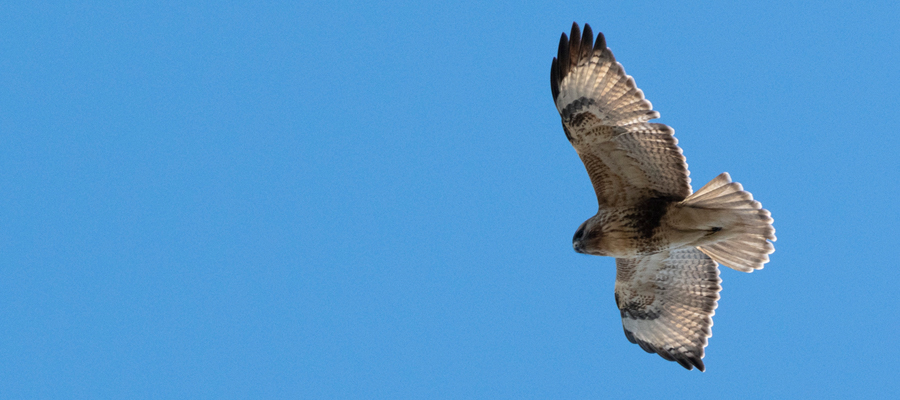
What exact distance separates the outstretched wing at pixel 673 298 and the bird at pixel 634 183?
0.32 metres

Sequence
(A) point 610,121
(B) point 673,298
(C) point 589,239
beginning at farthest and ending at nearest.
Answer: (B) point 673,298 < (C) point 589,239 < (A) point 610,121

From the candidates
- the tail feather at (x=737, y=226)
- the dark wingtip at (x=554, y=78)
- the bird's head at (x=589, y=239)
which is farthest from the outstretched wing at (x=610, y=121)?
the bird's head at (x=589, y=239)

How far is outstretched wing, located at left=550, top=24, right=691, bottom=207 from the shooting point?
6020 mm

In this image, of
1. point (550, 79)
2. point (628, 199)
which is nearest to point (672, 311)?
point (628, 199)

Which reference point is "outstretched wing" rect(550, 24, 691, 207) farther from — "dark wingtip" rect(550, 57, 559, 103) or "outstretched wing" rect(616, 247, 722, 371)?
"outstretched wing" rect(616, 247, 722, 371)

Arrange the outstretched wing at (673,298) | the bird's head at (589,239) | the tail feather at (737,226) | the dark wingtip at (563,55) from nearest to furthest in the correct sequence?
the tail feather at (737,226) → the dark wingtip at (563,55) → the bird's head at (589,239) → the outstretched wing at (673,298)

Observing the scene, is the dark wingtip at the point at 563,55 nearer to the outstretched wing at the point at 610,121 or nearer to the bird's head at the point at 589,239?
the outstretched wing at the point at 610,121

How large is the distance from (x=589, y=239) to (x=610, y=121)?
983mm

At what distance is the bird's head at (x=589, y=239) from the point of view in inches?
252

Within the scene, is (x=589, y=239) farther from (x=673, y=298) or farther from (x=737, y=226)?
(x=673, y=298)

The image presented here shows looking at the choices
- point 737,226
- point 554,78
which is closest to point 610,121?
point 554,78

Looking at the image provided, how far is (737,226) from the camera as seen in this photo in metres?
6.22

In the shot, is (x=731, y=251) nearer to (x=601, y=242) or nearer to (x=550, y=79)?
(x=601, y=242)

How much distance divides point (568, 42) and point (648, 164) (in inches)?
45.6
